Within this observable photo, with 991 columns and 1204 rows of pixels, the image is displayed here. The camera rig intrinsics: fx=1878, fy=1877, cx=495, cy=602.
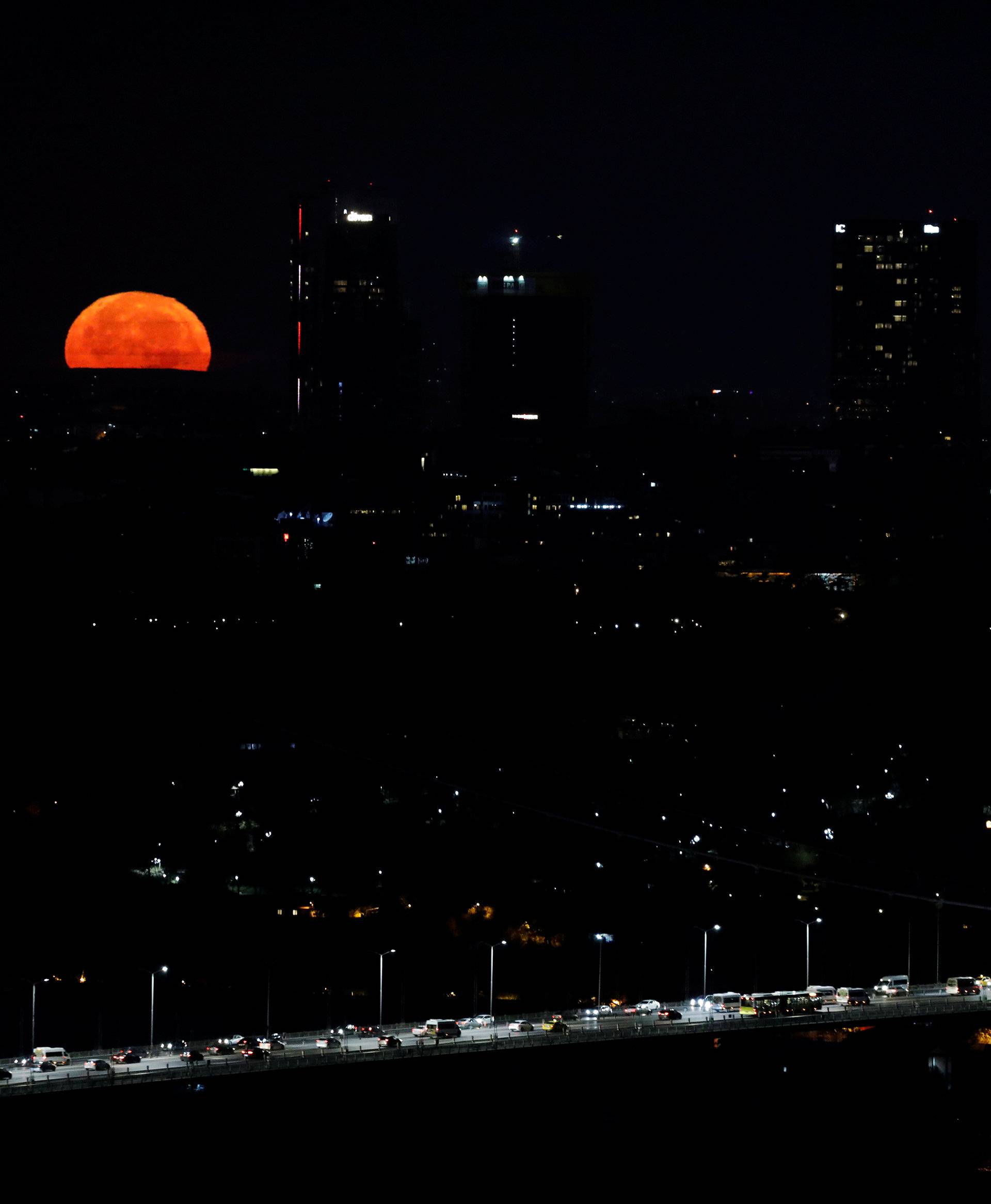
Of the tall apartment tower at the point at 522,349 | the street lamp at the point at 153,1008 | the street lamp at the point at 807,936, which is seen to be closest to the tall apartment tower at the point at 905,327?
the tall apartment tower at the point at 522,349

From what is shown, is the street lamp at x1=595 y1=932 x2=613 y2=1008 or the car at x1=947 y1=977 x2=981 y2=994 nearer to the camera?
the car at x1=947 y1=977 x2=981 y2=994

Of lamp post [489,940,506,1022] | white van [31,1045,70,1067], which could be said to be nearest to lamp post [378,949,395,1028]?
lamp post [489,940,506,1022]

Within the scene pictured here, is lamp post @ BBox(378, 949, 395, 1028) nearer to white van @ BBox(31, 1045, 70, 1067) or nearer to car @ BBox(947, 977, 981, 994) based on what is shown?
white van @ BBox(31, 1045, 70, 1067)

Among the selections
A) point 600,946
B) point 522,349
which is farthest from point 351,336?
point 600,946

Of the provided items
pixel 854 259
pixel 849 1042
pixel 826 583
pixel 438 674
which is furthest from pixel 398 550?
pixel 854 259

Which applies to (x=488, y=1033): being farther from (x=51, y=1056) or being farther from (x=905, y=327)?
(x=905, y=327)

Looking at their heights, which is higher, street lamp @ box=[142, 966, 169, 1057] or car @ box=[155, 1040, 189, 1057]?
car @ box=[155, 1040, 189, 1057]

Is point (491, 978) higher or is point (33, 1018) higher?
point (33, 1018)
